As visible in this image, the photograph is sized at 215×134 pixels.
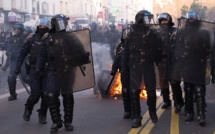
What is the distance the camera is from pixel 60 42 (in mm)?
5328

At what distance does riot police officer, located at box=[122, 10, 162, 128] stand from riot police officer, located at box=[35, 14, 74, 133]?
1016mm

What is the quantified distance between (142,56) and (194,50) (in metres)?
0.81

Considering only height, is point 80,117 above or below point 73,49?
below

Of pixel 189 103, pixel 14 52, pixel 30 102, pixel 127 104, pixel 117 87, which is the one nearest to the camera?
pixel 189 103

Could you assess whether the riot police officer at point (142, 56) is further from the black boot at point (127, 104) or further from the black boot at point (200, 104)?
the black boot at point (200, 104)

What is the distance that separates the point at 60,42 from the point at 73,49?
0.24 meters

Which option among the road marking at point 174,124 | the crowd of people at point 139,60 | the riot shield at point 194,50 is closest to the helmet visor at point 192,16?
the crowd of people at point 139,60

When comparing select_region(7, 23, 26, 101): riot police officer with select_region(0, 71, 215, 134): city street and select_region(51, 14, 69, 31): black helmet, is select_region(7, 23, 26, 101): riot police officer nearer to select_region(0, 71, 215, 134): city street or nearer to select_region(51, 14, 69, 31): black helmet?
select_region(0, 71, 215, 134): city street

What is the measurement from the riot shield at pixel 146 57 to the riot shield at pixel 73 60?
680 millimetres

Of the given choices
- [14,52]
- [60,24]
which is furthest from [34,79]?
[14,52]

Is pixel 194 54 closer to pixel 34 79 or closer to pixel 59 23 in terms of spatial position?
pixel 59 23

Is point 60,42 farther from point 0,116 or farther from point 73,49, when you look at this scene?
point 0,116

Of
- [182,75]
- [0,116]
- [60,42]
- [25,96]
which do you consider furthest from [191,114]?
[25,96]

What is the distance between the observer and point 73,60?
5465mm
